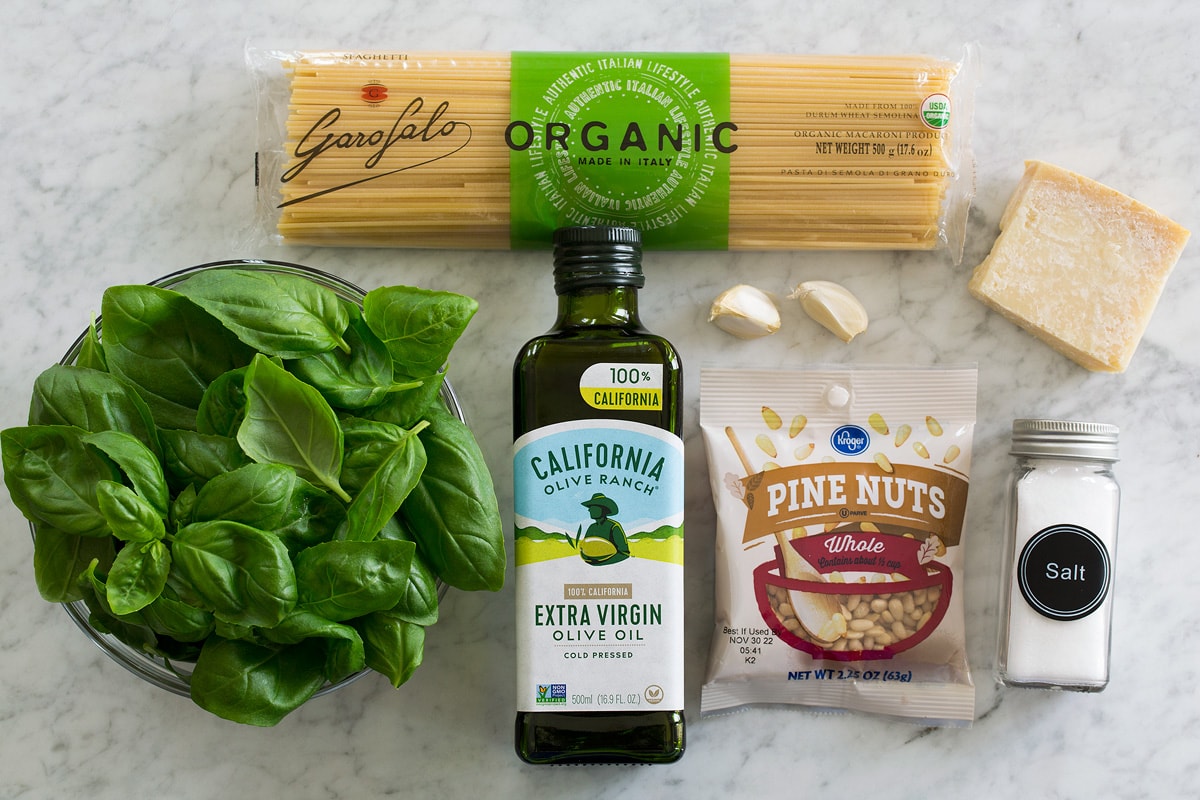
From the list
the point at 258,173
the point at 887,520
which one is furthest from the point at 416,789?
the point at 258,173

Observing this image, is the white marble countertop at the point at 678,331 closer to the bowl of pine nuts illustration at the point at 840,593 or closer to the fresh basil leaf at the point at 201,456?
the bowl of pine nuts illustration at the point at 840,593

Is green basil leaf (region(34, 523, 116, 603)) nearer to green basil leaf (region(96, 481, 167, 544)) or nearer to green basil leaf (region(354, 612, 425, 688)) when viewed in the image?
green basil leaf (region(96, 481, 167, 544))

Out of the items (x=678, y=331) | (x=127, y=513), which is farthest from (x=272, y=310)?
(x=678, y=331)

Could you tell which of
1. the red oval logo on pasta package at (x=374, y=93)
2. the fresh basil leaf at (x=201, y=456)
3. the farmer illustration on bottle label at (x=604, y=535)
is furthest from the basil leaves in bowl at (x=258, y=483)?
the red oval logo on pasta package at (x=374, y=93)

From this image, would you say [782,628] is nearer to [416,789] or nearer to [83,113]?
[416,789]

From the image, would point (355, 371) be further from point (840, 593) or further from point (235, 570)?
point (840, 593)
